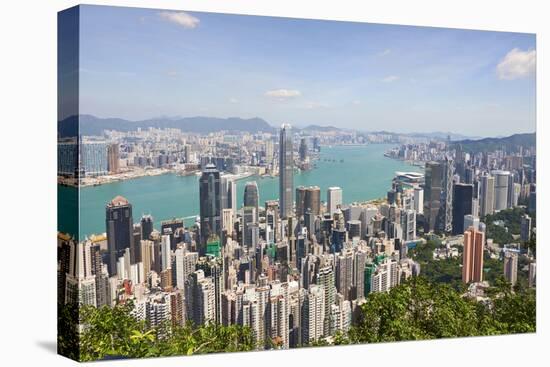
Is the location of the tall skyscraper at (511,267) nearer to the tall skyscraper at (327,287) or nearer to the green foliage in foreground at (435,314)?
the green foliage in foreground at (435,314)

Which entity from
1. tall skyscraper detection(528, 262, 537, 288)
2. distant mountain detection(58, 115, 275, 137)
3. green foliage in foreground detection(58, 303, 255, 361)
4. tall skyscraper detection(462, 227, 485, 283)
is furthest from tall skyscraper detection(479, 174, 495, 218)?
green foliage in foreground detection(58, 303, 255, 361)

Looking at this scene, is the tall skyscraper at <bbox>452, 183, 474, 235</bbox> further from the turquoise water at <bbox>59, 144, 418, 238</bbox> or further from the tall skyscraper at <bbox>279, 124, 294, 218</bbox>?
the tall skyscraper at <bbox>279, 124, 294, 218</bbox>

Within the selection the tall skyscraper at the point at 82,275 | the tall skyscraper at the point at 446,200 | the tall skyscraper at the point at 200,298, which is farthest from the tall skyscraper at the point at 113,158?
the tall skyscraper at the point at 446,200

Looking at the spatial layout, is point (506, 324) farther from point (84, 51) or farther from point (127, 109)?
point (84, 51)

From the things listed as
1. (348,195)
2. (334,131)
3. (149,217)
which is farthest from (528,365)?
(149,217)

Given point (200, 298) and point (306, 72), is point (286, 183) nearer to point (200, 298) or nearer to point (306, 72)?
point (306, 72)

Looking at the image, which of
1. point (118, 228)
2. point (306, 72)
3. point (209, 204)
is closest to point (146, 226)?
point (118, 228)
